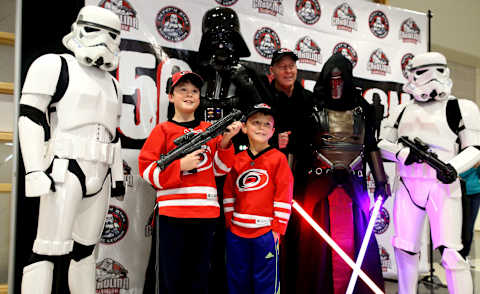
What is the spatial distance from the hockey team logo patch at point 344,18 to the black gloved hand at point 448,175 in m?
2.35

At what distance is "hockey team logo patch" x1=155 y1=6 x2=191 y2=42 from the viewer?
3.30 meters

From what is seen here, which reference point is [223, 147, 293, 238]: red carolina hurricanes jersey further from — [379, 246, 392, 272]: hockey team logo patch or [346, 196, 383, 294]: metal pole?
[379, 246, 392, 272]: hockey team logo patch

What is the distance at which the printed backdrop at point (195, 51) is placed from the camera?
10.2 ft

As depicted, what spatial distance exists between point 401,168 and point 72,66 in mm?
2521

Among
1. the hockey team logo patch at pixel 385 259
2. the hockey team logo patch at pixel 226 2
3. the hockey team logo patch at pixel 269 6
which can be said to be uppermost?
the hockey team logo patch at pixel 269 6

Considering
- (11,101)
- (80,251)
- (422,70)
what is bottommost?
(80,251)

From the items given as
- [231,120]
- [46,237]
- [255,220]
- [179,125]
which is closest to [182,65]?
[179,125]

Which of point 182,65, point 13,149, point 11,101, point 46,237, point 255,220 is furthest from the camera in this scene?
point 182,65

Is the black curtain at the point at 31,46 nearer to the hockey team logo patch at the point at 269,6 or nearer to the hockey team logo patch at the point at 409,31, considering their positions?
the hockey team logo patch at the point at 269,6

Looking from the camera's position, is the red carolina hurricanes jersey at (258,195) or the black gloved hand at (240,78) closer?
the red carolina hurricanes jersey at (258,195)

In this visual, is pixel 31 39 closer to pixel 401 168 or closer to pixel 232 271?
pixel 232 271

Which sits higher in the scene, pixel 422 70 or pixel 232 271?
pixel 422 70

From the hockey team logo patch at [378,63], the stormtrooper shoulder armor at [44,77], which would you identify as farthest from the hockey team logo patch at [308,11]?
the stormtrooper shoulder armor at [44,77]

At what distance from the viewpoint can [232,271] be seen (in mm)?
2328
